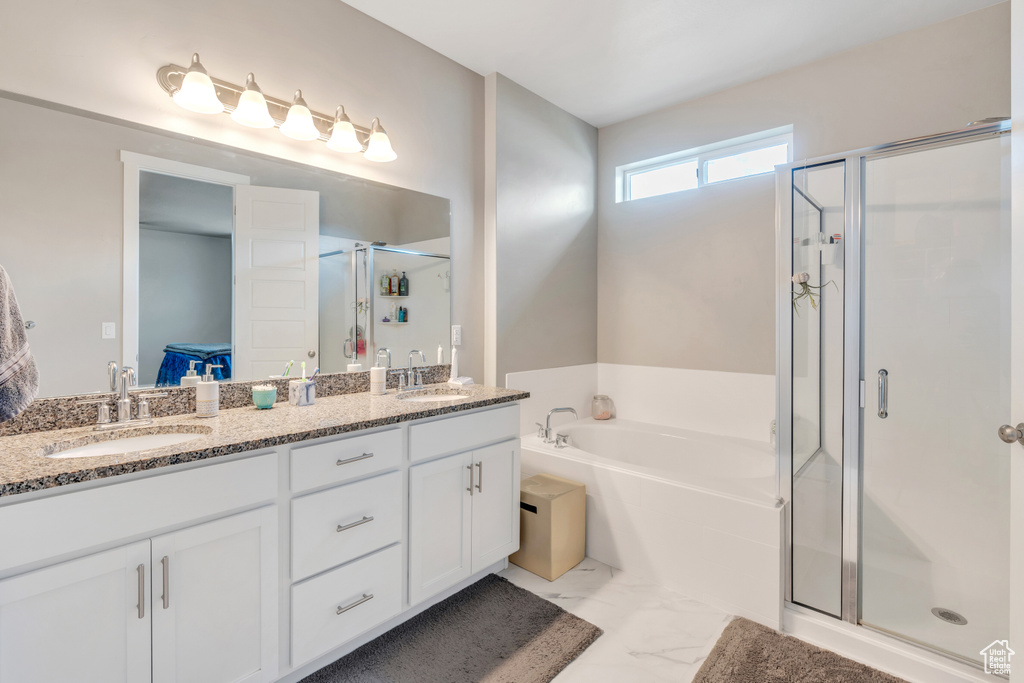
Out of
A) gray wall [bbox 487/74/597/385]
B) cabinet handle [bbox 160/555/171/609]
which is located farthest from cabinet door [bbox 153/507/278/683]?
gray wall [bbox 487/74/597/385]

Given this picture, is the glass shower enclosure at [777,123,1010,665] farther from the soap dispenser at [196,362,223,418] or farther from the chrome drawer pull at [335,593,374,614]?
the soap dispenser at [196,362,223,418]

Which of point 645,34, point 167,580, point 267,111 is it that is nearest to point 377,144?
point 267,111

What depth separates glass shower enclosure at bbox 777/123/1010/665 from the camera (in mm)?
1671

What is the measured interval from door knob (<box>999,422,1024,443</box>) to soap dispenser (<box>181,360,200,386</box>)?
2.36 meters

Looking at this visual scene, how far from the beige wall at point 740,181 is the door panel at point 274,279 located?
83.5 inches

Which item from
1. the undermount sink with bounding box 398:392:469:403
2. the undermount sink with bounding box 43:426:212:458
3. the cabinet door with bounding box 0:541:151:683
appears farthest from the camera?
the undermount sink with bounding box 398:392:469:403

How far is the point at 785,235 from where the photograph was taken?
1959mm

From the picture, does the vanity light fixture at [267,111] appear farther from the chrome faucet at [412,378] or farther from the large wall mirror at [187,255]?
the chrome faucet at [412,378]

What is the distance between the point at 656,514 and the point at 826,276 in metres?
1.25

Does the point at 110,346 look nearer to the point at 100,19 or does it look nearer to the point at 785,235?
the point at 100,19

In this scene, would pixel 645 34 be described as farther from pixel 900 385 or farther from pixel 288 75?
pixel 900 385

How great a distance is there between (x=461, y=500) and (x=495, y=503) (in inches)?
8.3

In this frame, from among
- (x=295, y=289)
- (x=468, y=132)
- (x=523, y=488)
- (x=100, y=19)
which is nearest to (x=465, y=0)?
(x=468, y=132)

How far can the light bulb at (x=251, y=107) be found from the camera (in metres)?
1.82
